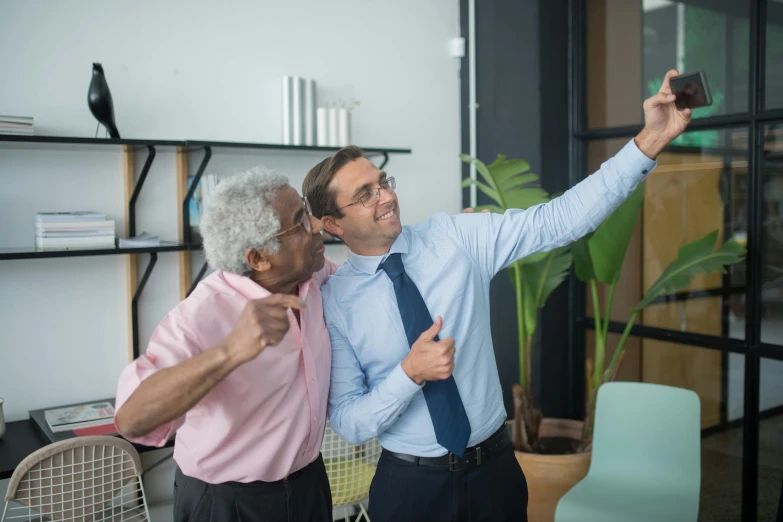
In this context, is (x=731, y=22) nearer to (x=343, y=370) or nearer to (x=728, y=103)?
(x=728, y=103)

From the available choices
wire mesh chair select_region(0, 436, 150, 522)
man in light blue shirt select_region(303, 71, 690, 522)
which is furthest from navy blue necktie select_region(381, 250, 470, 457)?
wire mesh chair select_region(0, 436, 150, 522)

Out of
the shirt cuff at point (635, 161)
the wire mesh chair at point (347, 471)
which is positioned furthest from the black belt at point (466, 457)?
the wire mesh chair at point (347, 471)

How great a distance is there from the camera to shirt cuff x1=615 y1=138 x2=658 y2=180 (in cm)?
162

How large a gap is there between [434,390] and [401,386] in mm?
158

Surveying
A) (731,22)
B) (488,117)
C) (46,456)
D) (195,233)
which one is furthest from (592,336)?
(46,456)

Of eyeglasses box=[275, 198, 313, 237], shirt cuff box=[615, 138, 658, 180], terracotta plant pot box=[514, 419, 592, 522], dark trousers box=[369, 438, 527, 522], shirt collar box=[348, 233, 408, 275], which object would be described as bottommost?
terracotta plant pot box=[514, 419, 592, 522]

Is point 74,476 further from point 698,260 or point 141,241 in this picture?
point 698,260

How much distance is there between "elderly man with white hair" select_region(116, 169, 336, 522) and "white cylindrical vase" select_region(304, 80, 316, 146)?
187 centimetres

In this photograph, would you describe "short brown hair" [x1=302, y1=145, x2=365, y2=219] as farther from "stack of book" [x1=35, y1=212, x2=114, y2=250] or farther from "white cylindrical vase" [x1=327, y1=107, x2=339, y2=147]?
"white cylindrical vase" [x1=327, y1=107, x2=339, y2=147]

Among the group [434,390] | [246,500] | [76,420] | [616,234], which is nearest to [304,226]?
[434,390]

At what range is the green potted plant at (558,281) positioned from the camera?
2.92 meters

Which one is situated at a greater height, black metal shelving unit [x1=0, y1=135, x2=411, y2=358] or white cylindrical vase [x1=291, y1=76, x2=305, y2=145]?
white cylindrical vase [x1=291, y1=76, x2=305, y2=145]

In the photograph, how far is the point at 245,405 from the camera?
58.8 inches

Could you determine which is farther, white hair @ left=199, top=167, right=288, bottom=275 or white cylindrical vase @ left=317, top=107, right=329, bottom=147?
white cylindrical vase @ left=317, top=107, right=329, bottom=147
